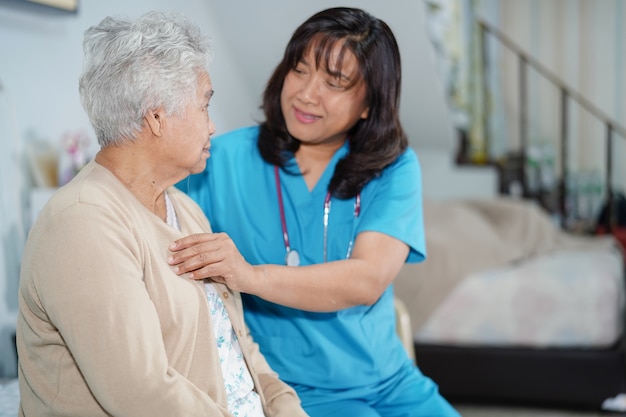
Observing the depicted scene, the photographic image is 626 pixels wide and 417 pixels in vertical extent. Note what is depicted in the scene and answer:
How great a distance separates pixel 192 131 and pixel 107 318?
1.09ft

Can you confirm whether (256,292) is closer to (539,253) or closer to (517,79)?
(539,253)

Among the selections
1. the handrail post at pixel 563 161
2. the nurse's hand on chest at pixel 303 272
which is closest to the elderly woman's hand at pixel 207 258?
the nurse's hand on chest at pixel 303 272

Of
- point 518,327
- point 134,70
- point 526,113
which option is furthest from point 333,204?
point 526,113

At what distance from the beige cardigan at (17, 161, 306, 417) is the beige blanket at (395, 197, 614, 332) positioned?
184cm

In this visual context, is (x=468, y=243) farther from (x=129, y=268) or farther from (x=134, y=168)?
(x=129, y=268)

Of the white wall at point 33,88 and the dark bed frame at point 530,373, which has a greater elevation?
the white wall at point 33,88

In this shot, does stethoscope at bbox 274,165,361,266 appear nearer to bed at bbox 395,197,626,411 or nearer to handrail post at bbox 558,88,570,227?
bed at bbox 395,197,626,411

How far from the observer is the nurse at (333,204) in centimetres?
147

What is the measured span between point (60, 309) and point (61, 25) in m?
1.72

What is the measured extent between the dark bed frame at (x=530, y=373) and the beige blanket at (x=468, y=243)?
0.60ft

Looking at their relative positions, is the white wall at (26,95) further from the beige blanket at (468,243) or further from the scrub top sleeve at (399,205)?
the beige blanket at (468,243)

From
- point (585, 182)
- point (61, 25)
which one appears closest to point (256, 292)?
point (61, 25)

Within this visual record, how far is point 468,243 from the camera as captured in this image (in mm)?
3178

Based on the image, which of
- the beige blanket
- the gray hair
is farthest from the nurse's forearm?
the beige blanket
